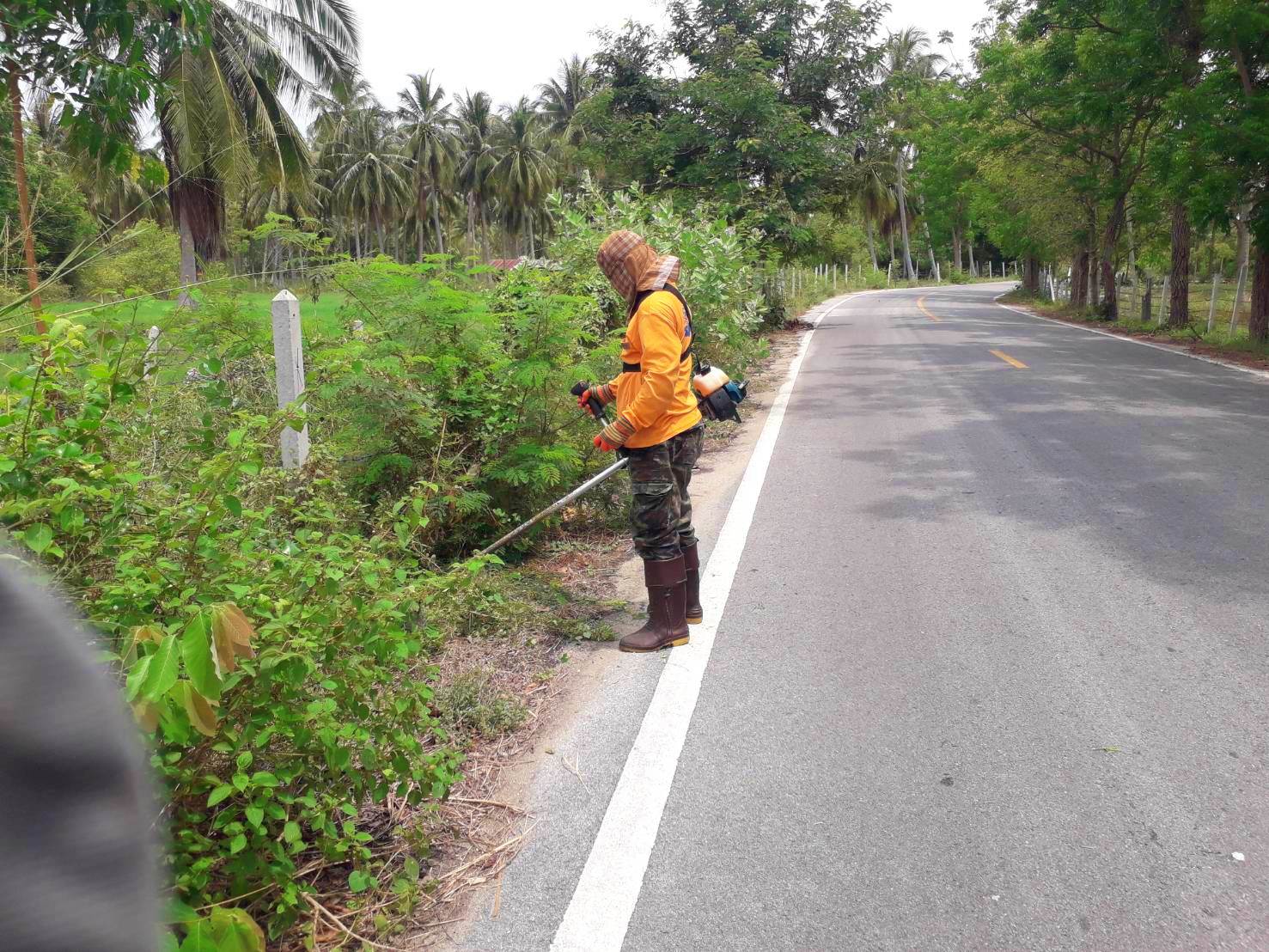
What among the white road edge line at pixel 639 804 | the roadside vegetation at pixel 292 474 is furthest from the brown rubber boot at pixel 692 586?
the roadside vegetation at pixel 292 474

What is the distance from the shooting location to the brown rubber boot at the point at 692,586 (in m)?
5.25

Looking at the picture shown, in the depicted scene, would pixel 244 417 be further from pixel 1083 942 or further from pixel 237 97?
pixel 237 97

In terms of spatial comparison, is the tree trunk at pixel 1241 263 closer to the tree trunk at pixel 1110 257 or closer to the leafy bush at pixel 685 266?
the tree trunk at pixel 1110 257

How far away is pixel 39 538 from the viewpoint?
2.55 metres

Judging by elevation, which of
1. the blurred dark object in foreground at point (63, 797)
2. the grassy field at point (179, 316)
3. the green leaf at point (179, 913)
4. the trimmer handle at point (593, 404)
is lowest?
the green leaf at point (179, 913)

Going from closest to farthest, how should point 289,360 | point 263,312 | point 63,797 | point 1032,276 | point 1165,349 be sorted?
1. point 63,797
2. point 289,360
3. point 263,312
4. point 1165,349
5. point 1032,276

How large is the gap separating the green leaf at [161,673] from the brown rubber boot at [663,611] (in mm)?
2978

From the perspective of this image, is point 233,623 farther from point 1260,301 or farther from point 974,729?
point 1260,301

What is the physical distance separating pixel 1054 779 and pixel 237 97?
1055 inches

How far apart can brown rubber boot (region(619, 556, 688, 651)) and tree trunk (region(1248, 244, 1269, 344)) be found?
57.7 ft

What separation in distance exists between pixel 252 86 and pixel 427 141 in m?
39.4

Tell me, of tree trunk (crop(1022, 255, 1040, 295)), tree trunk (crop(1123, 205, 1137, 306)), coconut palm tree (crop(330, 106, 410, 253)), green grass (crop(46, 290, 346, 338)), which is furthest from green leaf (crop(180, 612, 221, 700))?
coconut palm tree (crop(330, 106, 410, 253))

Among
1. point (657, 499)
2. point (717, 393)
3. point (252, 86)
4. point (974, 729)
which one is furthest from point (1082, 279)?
point (974, 729)

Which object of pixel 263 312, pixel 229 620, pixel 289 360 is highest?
pixel 263 312
